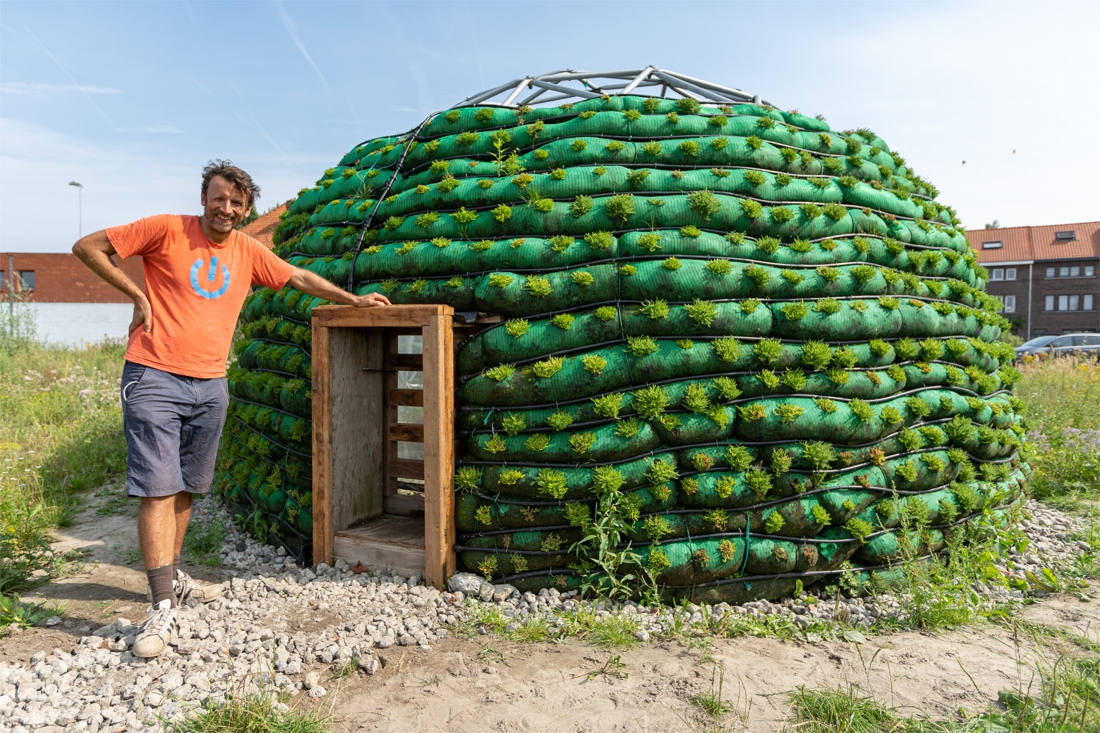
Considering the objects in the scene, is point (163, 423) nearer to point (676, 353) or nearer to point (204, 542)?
point (204, 542)

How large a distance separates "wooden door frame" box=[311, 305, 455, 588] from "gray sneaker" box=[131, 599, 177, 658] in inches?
43.4

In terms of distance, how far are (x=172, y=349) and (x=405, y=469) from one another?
73.0 inches

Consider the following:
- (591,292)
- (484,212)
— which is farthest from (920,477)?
(484,212)

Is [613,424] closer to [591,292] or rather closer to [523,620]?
[591,292]

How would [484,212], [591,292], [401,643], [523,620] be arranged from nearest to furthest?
[401,643], [523,620], [591,292], [484,212]

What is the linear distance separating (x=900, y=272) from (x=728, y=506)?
2067 millimetres

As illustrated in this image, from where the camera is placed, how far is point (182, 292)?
10.9 feet

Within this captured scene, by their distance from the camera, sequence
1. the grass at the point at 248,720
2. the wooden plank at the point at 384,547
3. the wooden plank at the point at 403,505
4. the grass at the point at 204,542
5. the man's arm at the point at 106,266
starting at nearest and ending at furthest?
the grass at the point at 248,720 → the man's arm at the point at 106,266 → the wooden plank at the point at 384,547 → the grass at the point at 204,542 → the wooden plank at the point at 403,505

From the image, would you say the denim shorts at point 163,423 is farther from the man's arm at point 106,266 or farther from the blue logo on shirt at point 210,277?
the blue logo on shirt at point 210,277

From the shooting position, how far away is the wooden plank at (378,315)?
12.8ft

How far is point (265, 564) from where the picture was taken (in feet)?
15.1

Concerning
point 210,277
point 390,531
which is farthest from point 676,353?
point 210,277

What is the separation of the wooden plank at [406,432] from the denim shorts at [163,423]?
1.36 m

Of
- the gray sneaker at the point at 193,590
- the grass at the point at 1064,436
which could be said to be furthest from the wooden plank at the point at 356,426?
the grass at the point at 1064,436
